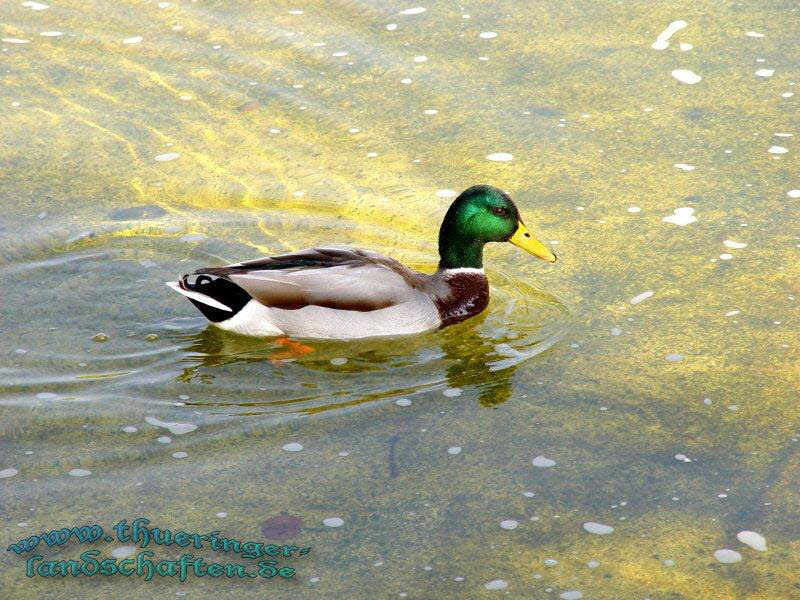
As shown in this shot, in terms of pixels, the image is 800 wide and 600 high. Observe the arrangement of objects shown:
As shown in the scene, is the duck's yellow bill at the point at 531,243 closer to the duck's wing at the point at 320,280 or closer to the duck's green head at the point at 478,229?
the duck's green head at the point at 478,229

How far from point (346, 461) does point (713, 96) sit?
4.71 m

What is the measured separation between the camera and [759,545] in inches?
182

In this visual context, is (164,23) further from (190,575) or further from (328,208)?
(190,575)

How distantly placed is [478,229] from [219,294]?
1447 mm

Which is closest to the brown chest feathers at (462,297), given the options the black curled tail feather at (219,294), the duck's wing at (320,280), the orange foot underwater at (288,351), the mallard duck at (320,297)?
the mallard duck at (320,297)

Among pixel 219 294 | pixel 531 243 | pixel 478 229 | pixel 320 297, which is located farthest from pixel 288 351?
pixel 531 243

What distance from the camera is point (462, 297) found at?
6383 mm

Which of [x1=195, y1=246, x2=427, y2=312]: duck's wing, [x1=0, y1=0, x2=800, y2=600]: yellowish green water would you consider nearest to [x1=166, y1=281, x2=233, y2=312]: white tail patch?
[x1=195, y1=246, x2=427, y2=312]: duck's wing

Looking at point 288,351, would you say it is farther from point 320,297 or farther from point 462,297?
point 462,297

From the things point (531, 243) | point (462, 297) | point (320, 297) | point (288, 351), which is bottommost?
point (288, 351)

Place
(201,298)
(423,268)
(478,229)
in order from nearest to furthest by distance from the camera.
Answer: (201,298), (478,229), (423,268)

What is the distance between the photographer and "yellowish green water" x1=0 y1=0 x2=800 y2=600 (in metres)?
4.75

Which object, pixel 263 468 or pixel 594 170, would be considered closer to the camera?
pixel 263 468

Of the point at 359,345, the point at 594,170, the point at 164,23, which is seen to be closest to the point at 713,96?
the point at 594,170
